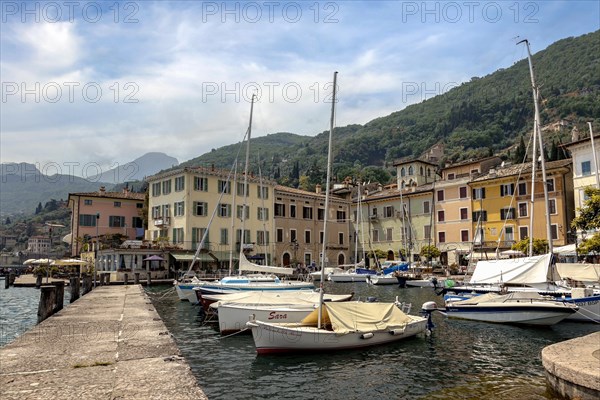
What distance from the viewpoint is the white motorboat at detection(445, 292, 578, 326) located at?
21.3 metres

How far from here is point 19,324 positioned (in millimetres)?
24047

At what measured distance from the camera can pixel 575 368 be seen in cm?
932

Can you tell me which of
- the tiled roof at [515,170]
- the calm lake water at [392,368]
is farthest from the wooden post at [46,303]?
the tiled roof at [515,170]

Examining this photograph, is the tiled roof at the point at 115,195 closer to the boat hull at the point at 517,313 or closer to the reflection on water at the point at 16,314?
the reflection on water at the point at 16,314

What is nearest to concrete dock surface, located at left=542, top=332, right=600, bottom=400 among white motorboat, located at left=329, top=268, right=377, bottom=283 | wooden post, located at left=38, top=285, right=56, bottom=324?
wooden post, located at left=38, top=285, right=56, bottom=324

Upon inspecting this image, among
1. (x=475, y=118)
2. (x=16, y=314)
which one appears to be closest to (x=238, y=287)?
(x=16, y=314)

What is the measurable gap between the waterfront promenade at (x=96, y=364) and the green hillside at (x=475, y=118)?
10037cm

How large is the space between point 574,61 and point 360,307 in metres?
170

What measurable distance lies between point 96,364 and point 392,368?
8.45m

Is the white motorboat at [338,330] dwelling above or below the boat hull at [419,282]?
above

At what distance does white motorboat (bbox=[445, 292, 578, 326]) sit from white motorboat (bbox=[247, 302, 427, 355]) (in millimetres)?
5817

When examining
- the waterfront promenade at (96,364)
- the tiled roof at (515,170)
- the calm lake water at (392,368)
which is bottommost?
the calm lake water at (392,368)

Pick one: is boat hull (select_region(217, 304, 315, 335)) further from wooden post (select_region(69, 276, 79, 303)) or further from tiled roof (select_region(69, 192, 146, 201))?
tiled roof (select_region(69, 192, 146, 201))

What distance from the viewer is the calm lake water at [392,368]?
1232cm
